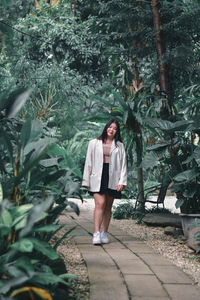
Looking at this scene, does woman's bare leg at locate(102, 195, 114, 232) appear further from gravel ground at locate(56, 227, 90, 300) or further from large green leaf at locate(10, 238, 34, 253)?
large green leaf at locate(10, 238, 34, 253)

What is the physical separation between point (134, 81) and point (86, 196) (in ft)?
20.9

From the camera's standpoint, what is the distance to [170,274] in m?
3.24

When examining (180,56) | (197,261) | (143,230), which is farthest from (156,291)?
(180,56)

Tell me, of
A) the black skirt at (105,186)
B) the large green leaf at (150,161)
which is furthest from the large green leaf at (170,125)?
the black skirt at (105,186)

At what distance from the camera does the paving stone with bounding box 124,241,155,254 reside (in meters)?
4.15

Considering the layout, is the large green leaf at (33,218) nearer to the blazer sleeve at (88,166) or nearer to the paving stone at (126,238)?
the blazer sleeve at (88,166)

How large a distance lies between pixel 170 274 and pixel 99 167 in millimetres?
1715

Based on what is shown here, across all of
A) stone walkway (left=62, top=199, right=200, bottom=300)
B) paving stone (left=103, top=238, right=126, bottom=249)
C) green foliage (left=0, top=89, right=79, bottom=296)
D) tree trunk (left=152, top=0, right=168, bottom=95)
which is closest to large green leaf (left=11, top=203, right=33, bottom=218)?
green foliage (left=0, top=89, right=79, bottom=296)

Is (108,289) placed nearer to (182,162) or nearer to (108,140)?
(182,162)

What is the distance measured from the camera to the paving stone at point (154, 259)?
3606 mm

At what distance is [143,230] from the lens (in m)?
5.50

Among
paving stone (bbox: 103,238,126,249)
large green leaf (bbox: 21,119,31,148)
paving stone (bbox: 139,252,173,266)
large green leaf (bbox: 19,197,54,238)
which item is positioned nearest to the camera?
large green leaf (bbox: 19,197,54,238)

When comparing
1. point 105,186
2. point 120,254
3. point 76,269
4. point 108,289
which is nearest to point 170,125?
point 105,186

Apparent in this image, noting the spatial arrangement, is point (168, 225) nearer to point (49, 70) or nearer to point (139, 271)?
point (139, 271)
